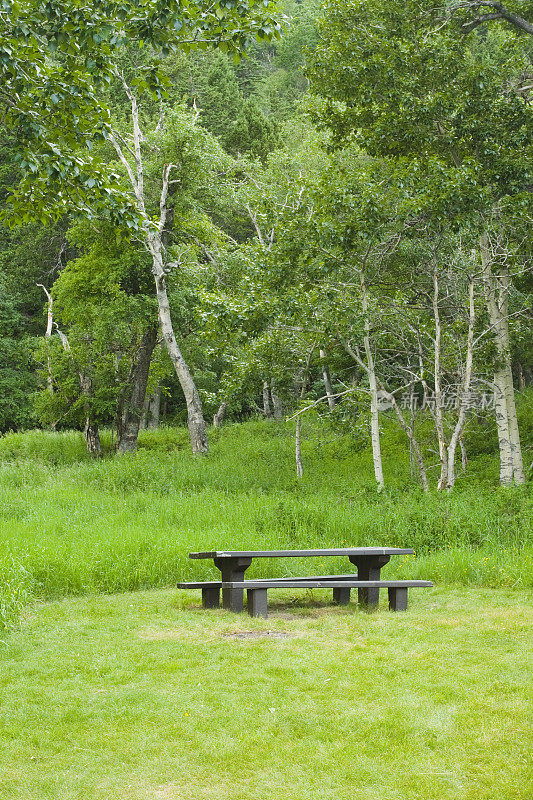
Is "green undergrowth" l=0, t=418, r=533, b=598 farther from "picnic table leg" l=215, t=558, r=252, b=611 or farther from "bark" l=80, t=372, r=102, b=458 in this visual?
"bark" l=80, t=372, r=102, b=458

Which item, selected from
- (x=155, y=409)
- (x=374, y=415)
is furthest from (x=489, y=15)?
(x=155, y=409)

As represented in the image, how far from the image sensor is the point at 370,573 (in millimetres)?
7637

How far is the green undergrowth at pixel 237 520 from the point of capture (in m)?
8.93

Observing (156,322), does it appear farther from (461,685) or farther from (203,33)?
(461,685)

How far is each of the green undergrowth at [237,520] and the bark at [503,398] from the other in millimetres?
907

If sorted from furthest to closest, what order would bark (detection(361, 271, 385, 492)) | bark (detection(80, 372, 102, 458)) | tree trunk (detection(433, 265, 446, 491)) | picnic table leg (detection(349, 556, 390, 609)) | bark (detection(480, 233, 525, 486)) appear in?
bark (detection(80, 372, 102, 458)), bark (detection(480, 233, 525, 486)), bark (detection(361, 271, 385, 492)), tree trunk (detection(433, 265, 446, 491)), picnic table leg (detection(349, 556, 390, 609))

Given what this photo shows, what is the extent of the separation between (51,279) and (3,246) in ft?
10.9

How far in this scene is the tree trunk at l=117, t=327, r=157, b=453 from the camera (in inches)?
851

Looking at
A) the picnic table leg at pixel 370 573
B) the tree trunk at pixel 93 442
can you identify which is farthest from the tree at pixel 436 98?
the tree trunk at pixel 93 442

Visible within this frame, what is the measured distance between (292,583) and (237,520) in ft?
15.6

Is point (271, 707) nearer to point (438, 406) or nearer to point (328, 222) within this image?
point (438, 406)

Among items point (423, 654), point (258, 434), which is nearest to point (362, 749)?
point (423, 654)

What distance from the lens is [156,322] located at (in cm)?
2255

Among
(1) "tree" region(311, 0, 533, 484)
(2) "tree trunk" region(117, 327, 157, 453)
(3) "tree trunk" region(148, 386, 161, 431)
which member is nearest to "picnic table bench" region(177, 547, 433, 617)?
(1) "tree" region(311, 0, 533, 484)
